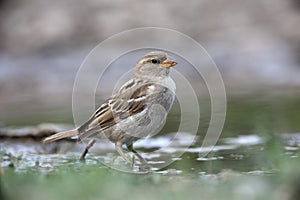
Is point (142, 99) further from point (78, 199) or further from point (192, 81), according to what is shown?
point (192, 81)

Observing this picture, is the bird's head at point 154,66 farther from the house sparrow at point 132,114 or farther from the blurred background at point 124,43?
the blurred background at point 124,43

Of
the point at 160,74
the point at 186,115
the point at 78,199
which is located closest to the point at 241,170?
the point at 160,74

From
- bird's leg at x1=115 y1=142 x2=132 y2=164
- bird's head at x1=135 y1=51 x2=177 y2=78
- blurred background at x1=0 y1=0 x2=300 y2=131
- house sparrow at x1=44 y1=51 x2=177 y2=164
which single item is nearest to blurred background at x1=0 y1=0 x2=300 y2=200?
blurred background at x1=0 y1=0 x2=300 y2=131

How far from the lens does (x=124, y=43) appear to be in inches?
614

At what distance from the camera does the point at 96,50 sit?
15.3 meters

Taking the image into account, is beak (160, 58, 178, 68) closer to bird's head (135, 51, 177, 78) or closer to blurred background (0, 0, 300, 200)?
bird's head (135, 51, 177, 78)

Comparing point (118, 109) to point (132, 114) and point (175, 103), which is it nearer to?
point (132, 114)

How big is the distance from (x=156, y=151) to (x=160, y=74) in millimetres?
891

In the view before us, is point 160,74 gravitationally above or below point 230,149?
above

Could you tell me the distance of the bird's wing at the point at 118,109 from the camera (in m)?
7.70

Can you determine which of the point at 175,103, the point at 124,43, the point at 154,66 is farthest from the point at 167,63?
the point at 124,43

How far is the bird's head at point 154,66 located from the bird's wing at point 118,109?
281mm

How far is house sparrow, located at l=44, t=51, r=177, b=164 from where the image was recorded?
25.0ft

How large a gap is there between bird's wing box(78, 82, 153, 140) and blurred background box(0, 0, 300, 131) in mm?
4605
